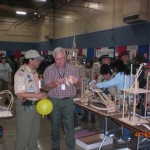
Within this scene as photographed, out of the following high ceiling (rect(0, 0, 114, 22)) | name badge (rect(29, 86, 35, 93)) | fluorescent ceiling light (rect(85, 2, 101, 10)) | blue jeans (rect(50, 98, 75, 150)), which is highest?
high ceiling (rect(0, 0, 114, 22))

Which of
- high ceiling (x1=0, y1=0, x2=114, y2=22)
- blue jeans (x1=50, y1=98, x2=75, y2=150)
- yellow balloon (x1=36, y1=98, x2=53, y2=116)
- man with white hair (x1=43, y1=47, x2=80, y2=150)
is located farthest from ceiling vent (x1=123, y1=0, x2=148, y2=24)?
yellow balloon (x1=36, y1=98, x2=53, y2=116)

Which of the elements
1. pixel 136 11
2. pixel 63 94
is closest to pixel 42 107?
pixel 63 94

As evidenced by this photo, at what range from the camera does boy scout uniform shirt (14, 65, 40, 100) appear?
2881 millimetres

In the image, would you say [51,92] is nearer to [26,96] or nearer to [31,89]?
[31,89]

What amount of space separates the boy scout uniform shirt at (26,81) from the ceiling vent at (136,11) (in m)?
5.72

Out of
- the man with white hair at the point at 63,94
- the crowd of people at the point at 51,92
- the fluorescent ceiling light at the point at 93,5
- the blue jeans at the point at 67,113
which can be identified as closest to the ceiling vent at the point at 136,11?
the fluorescent ceiling light at the point at 93,5

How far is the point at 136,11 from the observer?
8.06 m

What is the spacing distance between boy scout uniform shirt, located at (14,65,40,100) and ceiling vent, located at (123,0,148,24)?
5.72m

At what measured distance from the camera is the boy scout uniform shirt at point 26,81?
113 inches

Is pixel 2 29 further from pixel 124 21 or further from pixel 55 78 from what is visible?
pixel 55 78

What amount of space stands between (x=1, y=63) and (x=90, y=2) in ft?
18.5

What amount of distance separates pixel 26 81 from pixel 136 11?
237 inches

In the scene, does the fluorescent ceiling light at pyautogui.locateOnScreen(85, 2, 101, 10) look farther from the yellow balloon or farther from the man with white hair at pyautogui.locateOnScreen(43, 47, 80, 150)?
the yellow balloon

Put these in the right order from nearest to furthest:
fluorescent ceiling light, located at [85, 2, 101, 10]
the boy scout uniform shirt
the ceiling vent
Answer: the boy scout uniform shirt < the ceiling vent < fluorescent ceiling light, located at [85, 2, 101, 10]
